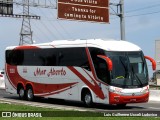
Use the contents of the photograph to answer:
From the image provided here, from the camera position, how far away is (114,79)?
70.8ft

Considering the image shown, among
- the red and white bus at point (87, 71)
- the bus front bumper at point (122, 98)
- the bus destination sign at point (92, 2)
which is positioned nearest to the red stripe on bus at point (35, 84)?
the red and white bus at point (87, 71)

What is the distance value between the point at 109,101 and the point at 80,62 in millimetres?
2786

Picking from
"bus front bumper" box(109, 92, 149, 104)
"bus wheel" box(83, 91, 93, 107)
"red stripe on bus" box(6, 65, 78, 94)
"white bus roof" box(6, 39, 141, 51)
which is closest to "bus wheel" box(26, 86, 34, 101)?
"red stripe on bus" box(6, 65, 78, 94)

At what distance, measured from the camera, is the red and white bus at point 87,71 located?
21.8 metres

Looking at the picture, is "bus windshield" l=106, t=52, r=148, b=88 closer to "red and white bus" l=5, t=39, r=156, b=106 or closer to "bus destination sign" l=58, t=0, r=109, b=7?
"red and white bus" l=5, t=39, r=156, b=106

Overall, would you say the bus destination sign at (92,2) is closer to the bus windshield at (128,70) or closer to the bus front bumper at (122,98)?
the bus windshield at (128,70)

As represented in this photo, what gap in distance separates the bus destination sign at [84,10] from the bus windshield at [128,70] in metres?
13.5

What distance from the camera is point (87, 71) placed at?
905 inches

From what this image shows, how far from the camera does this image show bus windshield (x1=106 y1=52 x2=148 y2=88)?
853 inches

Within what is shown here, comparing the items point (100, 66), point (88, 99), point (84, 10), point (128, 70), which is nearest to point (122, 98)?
point (128, 70)

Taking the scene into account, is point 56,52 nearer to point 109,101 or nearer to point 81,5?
point 109,101

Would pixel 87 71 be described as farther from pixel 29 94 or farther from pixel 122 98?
pixel 29 94

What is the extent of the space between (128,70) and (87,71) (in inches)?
84.3

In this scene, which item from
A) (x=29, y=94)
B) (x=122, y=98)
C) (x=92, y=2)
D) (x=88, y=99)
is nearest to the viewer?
(x=122, y=98)
